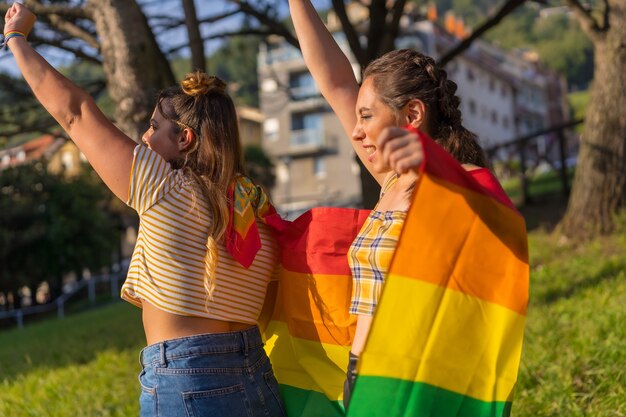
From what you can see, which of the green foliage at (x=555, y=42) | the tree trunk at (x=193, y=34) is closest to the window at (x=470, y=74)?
the green foliage at (x=555, y=42)

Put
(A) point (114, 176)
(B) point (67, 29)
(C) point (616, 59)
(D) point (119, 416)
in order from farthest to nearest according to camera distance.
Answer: (C) point (616, 59), (B) point (67, 29), (D) point (119, 416), (A) point (114, 176)

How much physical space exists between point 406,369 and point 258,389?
1.97ft

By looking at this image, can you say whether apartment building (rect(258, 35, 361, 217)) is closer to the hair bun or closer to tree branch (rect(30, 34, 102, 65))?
tree branch (rect(30, 34, 102, 65))

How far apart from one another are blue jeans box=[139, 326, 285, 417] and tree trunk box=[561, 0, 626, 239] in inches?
262

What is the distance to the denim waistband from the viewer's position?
7.80ft

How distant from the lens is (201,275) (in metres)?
2.43

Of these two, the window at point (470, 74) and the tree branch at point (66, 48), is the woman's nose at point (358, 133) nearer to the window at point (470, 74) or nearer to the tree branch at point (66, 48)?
the tree branch at point (66, 48)

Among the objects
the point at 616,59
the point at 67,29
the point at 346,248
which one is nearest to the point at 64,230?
the point at 67,29

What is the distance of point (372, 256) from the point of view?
2359 millimetres

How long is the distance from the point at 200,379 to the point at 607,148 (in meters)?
6.95

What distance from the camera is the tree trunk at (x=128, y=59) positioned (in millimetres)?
5594

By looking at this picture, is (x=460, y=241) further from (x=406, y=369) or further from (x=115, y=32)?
(x=115, y=32)

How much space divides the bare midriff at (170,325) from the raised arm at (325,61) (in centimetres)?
84

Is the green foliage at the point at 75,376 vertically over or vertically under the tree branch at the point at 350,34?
under
